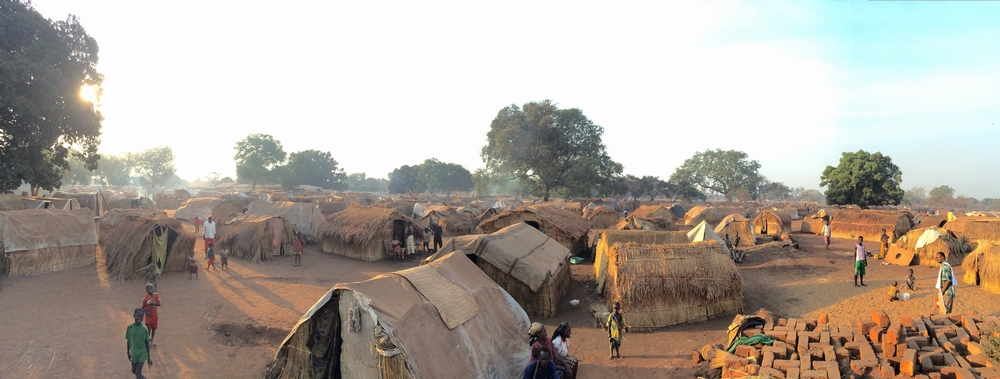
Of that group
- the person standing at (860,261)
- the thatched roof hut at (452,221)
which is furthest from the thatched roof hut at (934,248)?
the thatched roof hut at (452,221)

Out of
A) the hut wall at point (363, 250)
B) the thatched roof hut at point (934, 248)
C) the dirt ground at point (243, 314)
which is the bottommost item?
the dirt ground at point (243, 314)

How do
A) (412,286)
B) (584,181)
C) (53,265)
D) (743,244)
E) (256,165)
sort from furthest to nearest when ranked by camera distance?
(256,165) → (584,181) → (743,244) → (53,265) → (412,286)

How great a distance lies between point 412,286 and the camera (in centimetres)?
755

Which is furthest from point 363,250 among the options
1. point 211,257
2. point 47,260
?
point 47,260

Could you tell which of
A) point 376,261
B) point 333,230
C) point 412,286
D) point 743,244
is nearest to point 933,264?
point 743,244

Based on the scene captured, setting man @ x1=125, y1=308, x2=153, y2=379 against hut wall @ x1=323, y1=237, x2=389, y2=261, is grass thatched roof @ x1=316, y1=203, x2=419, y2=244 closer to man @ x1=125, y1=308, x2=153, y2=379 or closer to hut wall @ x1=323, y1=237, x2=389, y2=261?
hut wall @ x1=323, y1=237, x2=389, y2=261

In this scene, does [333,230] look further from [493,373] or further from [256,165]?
[256,165]

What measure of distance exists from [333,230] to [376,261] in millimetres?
2740

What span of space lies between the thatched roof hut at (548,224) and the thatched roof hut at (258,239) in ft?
26.5

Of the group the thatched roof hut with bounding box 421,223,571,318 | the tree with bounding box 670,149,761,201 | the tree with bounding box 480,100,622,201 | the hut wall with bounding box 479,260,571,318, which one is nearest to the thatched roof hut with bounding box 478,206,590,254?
the thatched roof hut with bounding box 421,223,571,318

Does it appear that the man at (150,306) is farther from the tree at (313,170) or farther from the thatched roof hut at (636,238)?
the tree at (313,170)

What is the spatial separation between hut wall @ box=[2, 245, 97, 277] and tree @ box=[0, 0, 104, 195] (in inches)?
179

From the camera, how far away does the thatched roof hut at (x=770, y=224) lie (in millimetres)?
27109

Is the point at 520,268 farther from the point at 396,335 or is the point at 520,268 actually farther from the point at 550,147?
the point at 550,147
